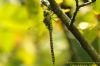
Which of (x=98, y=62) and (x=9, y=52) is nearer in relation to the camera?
(x=98, y=62)

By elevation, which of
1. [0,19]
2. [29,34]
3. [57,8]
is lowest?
[29,34]

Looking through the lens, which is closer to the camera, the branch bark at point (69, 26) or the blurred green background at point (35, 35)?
the branch bark at point (69, 26)

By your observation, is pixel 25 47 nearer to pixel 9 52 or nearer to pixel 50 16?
pixel 9 52

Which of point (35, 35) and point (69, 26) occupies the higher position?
point (69, 26)

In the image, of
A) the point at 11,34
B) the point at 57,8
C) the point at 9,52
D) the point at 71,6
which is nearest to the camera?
the point at 57,8

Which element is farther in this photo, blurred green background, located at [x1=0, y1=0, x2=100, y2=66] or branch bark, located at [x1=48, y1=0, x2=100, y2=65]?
blurred green background, located at [x1=0, y1=0, x2=100, y2=66]

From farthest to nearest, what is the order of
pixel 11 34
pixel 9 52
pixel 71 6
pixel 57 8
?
pixel 9 52
pixel 11 34
pixel 71 6
pixel 57 8

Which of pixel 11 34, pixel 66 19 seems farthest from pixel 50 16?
pixel 11 34

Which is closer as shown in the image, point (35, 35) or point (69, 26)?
point (69, 26)
